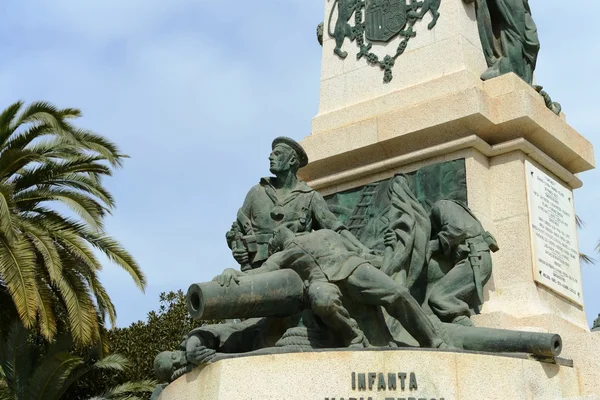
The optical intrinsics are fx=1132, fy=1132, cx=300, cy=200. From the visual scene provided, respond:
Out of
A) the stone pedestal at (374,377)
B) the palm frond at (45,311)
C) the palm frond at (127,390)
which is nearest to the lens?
the stone pedestal at (374,377)

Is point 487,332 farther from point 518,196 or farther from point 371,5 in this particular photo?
point 371,5

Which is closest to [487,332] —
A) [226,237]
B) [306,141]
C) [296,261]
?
[296,261]

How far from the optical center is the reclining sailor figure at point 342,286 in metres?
8.98

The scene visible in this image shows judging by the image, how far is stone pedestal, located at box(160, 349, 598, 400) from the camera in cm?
834

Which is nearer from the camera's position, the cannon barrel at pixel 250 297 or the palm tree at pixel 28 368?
the cannon barrel at pixel 250 297

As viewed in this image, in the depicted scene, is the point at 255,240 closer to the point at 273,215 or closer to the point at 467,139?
the point at 273,215

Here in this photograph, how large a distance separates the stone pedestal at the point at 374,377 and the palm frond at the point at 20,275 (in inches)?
366

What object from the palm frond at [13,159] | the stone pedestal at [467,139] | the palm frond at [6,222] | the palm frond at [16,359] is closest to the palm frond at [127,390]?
the palm frond at [16,359]

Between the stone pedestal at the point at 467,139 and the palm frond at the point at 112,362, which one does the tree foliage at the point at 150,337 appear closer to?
the palm frond at the point at 112,362

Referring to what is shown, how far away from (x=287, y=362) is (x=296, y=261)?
1.09 meters

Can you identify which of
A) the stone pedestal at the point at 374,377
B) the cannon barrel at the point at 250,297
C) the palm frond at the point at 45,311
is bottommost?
the stone pedestal at the point at 374,377

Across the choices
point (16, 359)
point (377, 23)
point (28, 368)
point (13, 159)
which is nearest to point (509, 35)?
point (377, 23)

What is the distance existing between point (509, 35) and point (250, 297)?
15.6ft

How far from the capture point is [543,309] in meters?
10.2
